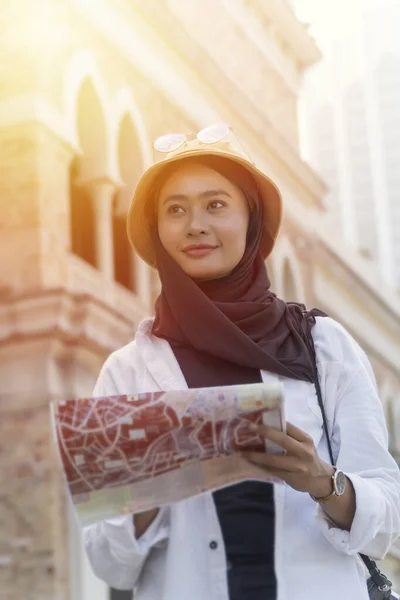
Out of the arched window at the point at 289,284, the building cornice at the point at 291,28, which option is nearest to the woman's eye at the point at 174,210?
the arched window at the point at 289,284

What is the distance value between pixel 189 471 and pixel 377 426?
0.32m

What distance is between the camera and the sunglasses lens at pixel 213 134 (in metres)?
1.66

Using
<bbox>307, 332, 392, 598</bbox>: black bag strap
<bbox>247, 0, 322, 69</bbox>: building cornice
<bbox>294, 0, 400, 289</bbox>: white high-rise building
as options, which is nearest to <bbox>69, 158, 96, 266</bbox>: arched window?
<bbox>247, 0, 322, 69</bbox>: building cornice

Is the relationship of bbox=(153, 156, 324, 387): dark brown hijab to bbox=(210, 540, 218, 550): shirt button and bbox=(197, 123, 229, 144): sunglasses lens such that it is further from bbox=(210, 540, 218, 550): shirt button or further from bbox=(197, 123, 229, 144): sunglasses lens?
bbox=(210, 540, 218, 550): shirt button

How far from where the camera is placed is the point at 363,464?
59.5 inches

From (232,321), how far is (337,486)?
1.03 ft

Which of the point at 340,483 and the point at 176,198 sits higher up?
the point at 176,198

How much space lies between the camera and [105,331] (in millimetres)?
5547

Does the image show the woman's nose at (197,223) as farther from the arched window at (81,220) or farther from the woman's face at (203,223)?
the arched window at (81,220)

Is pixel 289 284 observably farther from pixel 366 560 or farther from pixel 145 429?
pixel 145 429

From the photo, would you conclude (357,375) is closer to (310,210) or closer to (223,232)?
(223,232)

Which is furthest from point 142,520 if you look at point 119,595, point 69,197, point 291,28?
point 291,28

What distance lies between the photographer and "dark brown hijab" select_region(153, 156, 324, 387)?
1.54m

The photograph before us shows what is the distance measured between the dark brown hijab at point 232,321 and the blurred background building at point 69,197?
3.56m
